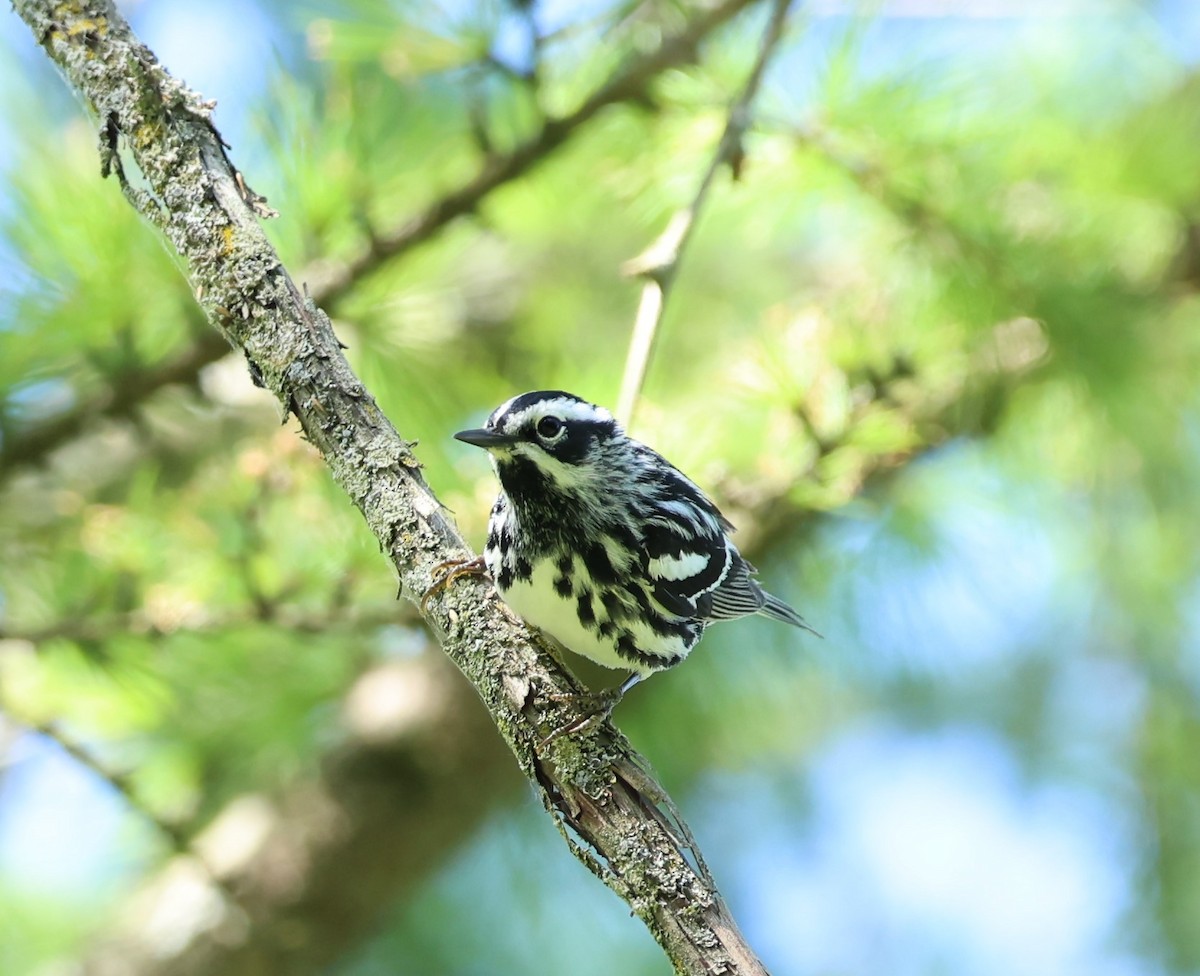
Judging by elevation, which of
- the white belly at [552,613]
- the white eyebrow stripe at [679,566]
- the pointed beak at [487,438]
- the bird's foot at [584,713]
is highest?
the pointed beak at [487,438]

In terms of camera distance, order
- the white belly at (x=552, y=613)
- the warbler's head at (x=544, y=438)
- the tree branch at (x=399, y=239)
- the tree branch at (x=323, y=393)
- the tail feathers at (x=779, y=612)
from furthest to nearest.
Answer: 1. the tail feathers at (x=779, y=612)
2. the tree branch at (x=399, y=239)
3. the warbler's head at (x=544, y=438)
4. the white belly at (x=552, y=613)
5. the tree branch at (x=323, y=393)

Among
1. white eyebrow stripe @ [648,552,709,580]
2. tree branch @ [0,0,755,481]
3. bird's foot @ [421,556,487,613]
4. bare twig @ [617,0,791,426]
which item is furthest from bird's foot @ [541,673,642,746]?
tree branch @ [0,0,755,481]

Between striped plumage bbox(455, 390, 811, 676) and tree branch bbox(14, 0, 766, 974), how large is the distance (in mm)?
216

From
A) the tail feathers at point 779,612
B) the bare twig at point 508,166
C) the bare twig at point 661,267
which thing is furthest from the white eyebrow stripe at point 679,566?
the bare twig at point 508,166

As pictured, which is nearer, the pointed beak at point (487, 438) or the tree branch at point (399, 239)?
the pointed beak at point (487, 438)

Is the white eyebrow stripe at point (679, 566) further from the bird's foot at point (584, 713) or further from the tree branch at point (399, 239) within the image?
the tree branch at point (399, 239)

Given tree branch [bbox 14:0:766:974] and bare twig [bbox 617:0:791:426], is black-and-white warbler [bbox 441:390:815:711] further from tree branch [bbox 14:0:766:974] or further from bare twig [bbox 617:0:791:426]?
tree branch [bbox 14:0:766:974]

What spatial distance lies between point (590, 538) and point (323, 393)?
19.2 inches

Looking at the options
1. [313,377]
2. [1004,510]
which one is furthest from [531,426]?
[1004,510]

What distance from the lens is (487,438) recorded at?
1530 millimetres

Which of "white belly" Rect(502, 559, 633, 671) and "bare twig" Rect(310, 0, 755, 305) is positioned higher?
"bare twig" Rect(310, 0, 755, 305)

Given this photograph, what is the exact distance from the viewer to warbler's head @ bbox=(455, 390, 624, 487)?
1565 mm

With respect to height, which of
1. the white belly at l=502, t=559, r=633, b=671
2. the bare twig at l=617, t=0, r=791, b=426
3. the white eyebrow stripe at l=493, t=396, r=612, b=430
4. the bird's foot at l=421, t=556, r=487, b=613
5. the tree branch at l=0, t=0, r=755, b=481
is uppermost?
the tree branch at l=0, t=0, r=755, b=481

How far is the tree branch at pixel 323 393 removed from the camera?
1209 millimetres
